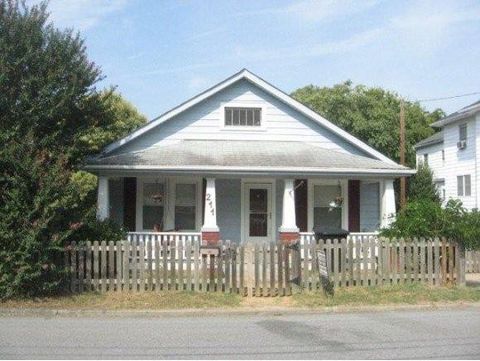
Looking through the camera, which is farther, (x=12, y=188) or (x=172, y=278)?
(x=172, y=278)

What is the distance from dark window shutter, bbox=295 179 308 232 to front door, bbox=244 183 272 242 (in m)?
0.85

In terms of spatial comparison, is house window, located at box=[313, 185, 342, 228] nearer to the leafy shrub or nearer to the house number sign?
the house number sign

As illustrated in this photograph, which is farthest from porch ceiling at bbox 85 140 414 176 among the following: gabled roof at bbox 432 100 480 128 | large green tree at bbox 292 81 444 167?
gabled roof at bbox 432 100 480 128

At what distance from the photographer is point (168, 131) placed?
1952cm

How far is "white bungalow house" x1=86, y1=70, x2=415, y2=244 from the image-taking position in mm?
17875

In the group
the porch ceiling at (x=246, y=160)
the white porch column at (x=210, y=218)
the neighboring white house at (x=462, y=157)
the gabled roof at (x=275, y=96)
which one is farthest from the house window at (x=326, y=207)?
the neighboring white house at (x=462, y=157)

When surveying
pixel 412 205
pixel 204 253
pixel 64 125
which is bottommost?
pixel 204 253

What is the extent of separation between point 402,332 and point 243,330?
2.41 metres

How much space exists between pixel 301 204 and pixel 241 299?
744 cm

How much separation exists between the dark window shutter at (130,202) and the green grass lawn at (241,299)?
633 cm

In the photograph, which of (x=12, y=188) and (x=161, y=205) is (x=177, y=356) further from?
(x=161, y=205)

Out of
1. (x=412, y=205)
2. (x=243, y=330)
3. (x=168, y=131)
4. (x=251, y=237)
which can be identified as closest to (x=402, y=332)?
(x=243, y=330)

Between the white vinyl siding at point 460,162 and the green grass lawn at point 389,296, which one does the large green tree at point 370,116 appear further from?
the green grass lawn at point 389,296

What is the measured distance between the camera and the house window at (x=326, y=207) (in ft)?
63.4
